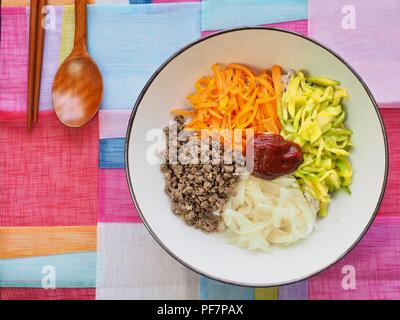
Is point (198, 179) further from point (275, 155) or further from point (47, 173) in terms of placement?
point (47, 173)

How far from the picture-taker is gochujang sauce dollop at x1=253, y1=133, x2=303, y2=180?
1.50 metres

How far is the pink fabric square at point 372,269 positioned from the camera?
1686mm

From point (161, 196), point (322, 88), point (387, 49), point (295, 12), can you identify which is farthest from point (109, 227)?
point (387, 49)

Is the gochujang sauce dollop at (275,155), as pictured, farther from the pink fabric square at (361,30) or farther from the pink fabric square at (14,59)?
the pink fabric square at (14,59)

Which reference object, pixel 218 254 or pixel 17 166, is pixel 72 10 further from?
pixel 218 254

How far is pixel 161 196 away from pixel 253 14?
0.69 metres

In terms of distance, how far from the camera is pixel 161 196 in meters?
1.61

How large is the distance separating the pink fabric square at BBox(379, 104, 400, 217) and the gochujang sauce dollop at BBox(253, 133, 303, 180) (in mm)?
374

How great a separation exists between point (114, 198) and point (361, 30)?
3.32ft

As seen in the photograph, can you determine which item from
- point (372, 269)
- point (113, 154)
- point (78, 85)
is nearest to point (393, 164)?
point (372, 269)

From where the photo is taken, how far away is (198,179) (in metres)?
1.52

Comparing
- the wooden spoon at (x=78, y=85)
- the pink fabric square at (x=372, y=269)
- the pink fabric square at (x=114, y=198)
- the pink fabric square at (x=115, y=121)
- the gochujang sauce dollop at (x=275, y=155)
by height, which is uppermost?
the wooden spoon at (x=78, y=85)

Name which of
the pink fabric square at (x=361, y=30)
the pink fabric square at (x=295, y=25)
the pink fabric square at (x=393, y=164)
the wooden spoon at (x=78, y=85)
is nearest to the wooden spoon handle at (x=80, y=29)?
the wooden spoon at (x=78, y=85)

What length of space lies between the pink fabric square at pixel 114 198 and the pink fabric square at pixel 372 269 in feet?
2.15
